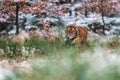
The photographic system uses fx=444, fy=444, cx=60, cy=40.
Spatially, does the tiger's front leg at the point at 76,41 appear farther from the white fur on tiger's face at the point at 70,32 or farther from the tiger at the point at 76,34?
the white fur on tiger's face at the point at 70,32

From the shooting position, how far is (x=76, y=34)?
12219 millimetres

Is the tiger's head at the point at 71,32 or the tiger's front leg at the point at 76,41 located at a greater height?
the tiger's head at the point at 71,32

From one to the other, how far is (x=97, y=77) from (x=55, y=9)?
58.1 ft

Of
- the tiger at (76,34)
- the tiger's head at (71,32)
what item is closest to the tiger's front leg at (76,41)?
the tiger at (76,34)

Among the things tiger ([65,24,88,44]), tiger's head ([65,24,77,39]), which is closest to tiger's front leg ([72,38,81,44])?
tiger ([65,24,88,44])

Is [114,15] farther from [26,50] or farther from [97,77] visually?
[97,77]

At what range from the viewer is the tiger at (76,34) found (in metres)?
12.1

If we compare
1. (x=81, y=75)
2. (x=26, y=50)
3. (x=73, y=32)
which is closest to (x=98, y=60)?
(x=81, y=75)

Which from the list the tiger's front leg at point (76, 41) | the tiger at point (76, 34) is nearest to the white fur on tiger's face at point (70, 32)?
the tiger at point (76, 34)

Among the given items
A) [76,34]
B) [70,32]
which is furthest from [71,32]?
[76,34]

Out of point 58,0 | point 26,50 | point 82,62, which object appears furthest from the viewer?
point 58,0

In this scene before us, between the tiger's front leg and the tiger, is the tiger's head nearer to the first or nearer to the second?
the tiger

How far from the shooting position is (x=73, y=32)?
12180 millimetres

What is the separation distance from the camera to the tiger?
1209cm
